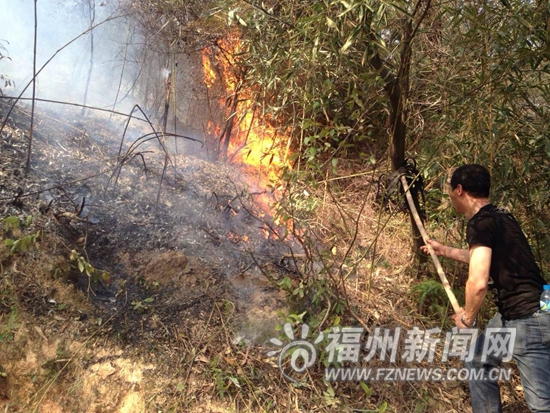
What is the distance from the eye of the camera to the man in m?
2.24

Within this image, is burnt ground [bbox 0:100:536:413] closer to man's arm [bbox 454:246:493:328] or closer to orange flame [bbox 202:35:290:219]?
man's arm [bbox 454:246:493:328]

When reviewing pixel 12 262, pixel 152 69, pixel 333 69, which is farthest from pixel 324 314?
pixel 152 69

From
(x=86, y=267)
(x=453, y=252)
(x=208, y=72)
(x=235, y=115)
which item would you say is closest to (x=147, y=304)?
(x=86, y=267)

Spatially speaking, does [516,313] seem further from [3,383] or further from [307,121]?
[3,383]

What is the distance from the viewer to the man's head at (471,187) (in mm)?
2420

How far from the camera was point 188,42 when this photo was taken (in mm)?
6633

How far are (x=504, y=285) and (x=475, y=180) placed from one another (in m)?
0.71

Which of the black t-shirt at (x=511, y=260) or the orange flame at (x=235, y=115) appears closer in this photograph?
the black t-shirt at (x=511, y=260)

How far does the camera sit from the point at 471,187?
2445 mm

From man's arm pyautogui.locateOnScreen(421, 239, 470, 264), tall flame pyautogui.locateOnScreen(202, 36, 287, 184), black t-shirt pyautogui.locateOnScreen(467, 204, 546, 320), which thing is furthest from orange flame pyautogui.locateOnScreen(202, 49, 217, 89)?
black t-shirt pyautogui.locateOnScreen(467, 204, 546, 320)

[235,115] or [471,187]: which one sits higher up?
[235,115]

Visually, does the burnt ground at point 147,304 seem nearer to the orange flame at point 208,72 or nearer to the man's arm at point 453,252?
the man's arm at point 453,252

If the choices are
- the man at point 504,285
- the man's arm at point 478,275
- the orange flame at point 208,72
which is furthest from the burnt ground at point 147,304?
the orange flame at point 208,72

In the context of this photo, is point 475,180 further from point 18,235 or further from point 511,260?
point 18,235
